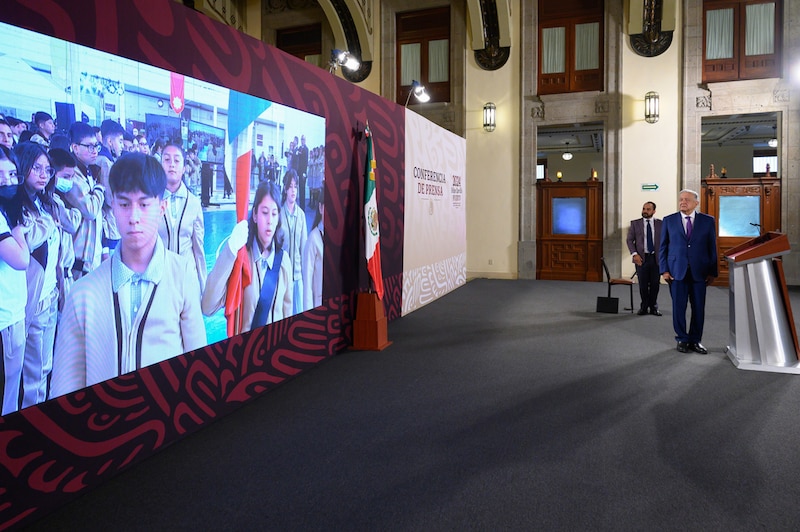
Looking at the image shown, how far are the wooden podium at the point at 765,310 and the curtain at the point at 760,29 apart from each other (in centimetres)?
736

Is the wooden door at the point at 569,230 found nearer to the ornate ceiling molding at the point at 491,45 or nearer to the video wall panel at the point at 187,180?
the ornate ceiling molding at the point at 491,45

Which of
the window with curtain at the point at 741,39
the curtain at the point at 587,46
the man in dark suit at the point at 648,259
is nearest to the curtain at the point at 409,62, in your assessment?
the curtain at the point at 587,46

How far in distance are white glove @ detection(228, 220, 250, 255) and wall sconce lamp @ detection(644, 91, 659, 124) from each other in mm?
9127

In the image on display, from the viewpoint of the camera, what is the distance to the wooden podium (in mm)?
4691

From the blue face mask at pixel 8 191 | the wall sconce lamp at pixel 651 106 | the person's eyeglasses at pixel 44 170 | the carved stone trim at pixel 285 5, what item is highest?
the carved stone trim at pixel 285 5

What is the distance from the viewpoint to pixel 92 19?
9.00 feet

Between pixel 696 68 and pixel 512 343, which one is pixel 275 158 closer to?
pixel 512 343

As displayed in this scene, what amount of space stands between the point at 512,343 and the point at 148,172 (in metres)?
3.91

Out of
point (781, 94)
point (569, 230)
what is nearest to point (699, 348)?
point (569, 230)

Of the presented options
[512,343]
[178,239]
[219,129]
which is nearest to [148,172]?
[178,239]

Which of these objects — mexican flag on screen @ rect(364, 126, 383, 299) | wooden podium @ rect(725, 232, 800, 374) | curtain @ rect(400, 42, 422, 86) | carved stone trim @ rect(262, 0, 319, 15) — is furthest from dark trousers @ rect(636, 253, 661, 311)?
carved stone trim @ rect(262, 0, 319, 15)

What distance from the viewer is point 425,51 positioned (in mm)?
12141

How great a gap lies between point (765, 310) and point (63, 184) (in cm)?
512

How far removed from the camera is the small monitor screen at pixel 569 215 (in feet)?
37.9
